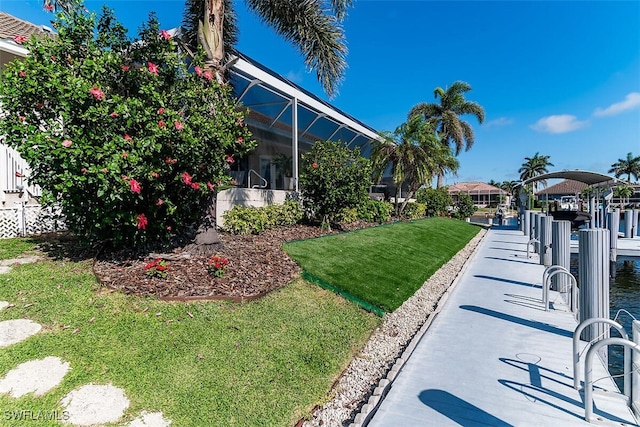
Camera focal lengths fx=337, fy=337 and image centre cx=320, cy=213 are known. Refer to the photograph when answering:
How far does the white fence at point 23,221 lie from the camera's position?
24.0 ft

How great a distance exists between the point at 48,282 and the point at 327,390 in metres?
4.16

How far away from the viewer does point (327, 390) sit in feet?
11.6

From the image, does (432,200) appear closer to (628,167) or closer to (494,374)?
(494,374)

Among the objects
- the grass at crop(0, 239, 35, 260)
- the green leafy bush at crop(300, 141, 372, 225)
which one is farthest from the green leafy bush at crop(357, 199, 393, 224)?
the grass at crop(0, 239, 35, 260)

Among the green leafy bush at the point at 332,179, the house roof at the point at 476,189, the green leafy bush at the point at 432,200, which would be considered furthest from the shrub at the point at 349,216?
the house roof at the point at 476,189

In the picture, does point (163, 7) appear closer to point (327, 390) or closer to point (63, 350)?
point (63, 350)

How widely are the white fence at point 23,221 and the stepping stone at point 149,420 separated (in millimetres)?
6088

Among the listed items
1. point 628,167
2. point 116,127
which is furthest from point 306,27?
point 628,167

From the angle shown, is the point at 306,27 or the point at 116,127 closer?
the point at 116,127

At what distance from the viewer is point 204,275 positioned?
17.1ft

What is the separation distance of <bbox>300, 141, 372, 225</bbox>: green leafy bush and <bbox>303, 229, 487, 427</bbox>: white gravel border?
4.13m

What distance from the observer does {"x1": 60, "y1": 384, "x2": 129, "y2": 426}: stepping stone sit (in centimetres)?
268

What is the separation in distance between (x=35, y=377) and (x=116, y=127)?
10.0 feet

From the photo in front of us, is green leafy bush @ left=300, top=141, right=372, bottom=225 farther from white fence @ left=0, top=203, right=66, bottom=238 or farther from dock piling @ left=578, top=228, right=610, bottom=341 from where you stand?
dock piling @ left=578, top=228, right=610, bottom=341
